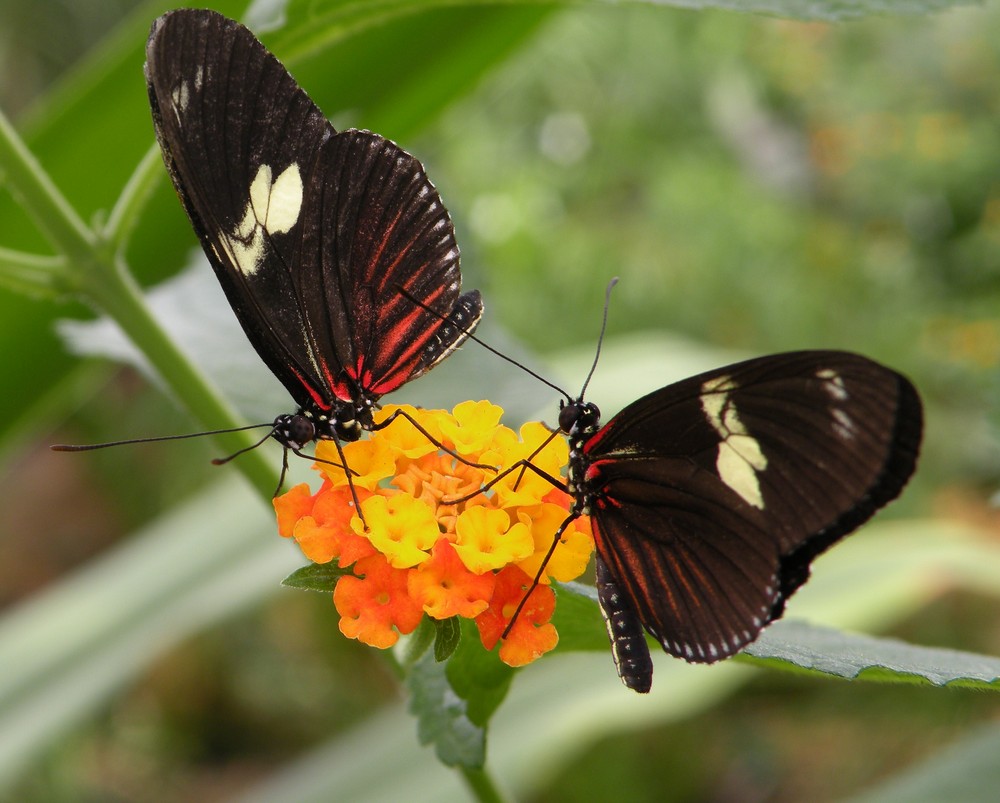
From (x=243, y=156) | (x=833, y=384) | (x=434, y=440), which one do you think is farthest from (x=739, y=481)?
(x=243, y=156)

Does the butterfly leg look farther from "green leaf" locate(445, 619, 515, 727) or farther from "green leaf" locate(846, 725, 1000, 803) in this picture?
"green leaf" locate(846, 725, 1000, 803)

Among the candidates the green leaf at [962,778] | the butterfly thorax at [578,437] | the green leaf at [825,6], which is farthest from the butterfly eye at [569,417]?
the green leaf at [962,778]

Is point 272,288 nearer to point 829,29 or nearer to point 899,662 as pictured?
point 899,662

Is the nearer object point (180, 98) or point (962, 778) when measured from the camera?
point (180, 98)

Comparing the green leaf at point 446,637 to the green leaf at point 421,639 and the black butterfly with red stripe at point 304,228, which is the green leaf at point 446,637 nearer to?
the green leaf at point 421,639

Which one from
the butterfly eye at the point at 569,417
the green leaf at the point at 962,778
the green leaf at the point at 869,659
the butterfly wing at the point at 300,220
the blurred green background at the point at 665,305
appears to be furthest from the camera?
the blurred green background at the point at 665,305

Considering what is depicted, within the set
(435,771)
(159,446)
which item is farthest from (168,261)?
(159,446)

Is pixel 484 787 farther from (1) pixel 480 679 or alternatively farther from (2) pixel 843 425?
(2) pixel 843 425

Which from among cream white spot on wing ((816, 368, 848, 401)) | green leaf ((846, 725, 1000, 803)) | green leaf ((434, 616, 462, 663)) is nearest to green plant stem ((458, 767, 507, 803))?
green leaf ((434, 616, 462, 663))
